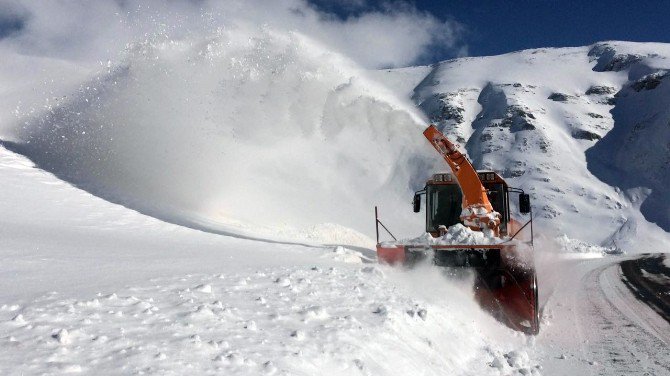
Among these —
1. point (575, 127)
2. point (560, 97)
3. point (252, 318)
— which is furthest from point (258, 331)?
point (560, 97)

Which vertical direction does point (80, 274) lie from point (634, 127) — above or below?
below

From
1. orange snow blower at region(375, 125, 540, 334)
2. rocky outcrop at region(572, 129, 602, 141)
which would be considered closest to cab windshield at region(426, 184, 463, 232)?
orange snow blower at region(375, 125, 540, 334)

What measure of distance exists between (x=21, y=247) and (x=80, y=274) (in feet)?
5.94

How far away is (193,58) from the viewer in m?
16.2

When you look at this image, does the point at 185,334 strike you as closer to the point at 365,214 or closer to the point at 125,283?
the point at 125,283

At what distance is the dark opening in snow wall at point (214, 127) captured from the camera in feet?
45.9

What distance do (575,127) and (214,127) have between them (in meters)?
85.8

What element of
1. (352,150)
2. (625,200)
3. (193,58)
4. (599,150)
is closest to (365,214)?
(352,150)

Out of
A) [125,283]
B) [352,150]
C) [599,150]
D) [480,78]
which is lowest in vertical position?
[125,283]

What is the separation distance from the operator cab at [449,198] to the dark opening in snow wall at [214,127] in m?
3.38

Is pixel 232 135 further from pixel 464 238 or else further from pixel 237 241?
pixel 464 238

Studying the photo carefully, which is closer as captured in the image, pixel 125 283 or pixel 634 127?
pixel 125 283

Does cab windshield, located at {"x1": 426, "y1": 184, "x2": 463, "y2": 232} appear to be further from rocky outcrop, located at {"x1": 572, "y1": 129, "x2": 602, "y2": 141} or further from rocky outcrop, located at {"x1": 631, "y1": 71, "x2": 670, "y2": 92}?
rocky outcrop, located at {"x1": 631, "y1": 71, "x2": 670, "y2": 92}

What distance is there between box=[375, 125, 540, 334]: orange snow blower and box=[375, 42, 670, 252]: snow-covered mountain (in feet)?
150
